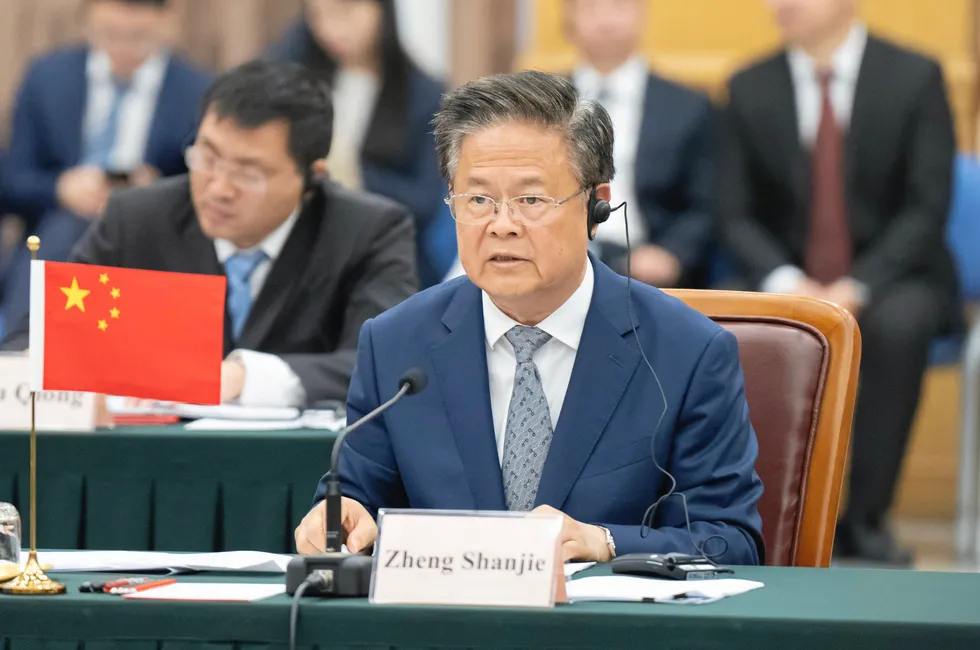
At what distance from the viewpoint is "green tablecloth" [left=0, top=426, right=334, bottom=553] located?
253cm

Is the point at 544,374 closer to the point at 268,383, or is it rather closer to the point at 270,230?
the point at 268,383

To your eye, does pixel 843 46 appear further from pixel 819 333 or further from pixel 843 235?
pixel 819 333

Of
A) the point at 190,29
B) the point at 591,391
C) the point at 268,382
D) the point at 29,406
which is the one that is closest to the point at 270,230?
the point at 268,382

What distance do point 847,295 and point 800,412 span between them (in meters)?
2.31

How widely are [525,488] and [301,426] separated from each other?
31.8 inches

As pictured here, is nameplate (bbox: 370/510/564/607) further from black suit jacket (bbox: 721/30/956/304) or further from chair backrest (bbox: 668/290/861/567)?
black suit jacket (bbox: 721/30/956/304)

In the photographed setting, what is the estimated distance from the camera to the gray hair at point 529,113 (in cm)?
199

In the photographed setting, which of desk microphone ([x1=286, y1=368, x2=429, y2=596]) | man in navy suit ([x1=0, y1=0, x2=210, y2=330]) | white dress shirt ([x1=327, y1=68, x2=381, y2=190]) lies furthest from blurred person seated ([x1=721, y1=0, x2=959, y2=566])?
desk microphone ([x1=286, y1=368, x2=429, y2=596])

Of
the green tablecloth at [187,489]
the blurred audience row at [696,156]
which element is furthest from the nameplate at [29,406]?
the blurred audience row at [696,156]

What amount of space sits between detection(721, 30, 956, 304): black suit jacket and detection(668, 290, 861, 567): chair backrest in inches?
90.2

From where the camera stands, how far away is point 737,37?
5.43 metres

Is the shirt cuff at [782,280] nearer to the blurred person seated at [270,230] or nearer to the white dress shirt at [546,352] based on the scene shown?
the blurred person seated at [270,230]

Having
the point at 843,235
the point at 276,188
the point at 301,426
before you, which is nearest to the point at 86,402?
the point at 301,426

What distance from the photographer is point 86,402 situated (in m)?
2.59
